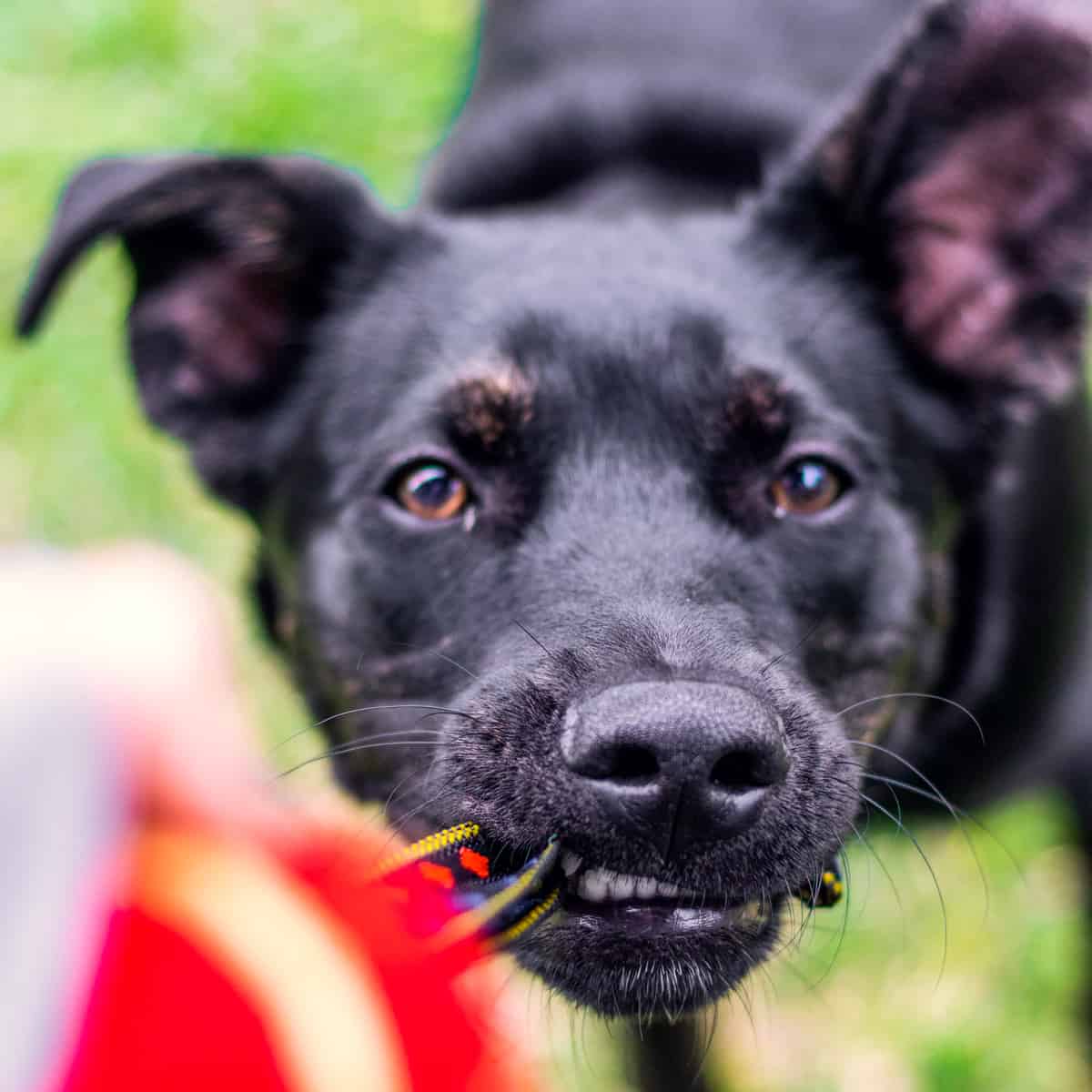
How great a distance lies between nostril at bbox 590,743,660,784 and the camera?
189cm

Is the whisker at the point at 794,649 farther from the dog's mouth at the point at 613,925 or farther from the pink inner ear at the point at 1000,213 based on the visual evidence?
the pink inner ear at the point at 1000,213

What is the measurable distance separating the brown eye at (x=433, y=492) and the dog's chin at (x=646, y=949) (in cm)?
77

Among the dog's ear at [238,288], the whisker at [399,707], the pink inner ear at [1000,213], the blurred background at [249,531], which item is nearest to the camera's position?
the whisker at [399,707]

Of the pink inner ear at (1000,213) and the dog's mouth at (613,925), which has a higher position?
the pink inner ear at (1000,213)

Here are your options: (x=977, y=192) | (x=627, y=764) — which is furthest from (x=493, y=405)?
(x=977, y=192)

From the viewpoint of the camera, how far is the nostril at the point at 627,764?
74.3 inches

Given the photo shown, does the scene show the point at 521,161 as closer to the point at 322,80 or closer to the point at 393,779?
the point at 393,779

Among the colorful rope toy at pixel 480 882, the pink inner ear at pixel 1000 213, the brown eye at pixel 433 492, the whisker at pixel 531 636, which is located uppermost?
the pink inner ear at pixel 1000 213

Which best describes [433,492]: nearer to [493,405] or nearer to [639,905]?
[493,405]

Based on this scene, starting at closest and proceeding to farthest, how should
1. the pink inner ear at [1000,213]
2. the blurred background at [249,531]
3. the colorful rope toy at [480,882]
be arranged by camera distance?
the colorful rope toy at [480,882] < the pink inner ear at [1000,213] < the blurred background at [249,531]

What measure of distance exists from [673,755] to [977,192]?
1.69 m

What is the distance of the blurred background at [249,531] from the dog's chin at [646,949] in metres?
0.21

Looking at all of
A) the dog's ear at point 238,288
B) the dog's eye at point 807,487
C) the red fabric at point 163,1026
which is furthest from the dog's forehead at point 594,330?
the red fabric at point 163,1026

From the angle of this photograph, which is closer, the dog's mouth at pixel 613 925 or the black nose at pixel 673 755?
the black nose at pixel 673 755
